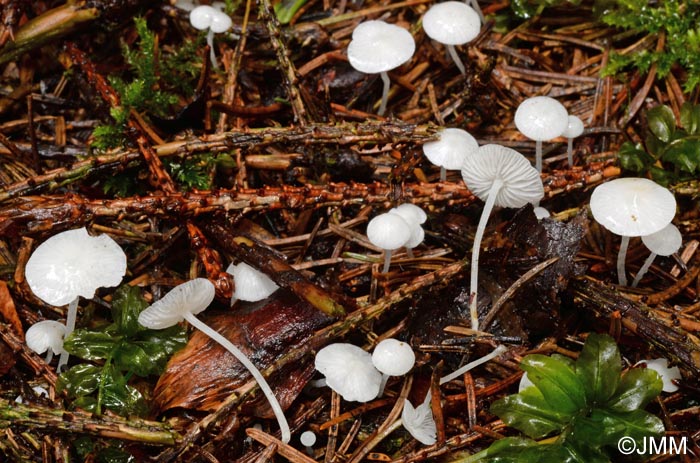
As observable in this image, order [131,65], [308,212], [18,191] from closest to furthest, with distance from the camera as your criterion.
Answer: [18,191], [308,212], [131,65]

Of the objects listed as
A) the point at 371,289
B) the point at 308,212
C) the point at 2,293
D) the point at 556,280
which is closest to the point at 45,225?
the point at 2,293

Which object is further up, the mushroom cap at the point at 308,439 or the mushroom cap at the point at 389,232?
the mushroom cap at the point at 389,232

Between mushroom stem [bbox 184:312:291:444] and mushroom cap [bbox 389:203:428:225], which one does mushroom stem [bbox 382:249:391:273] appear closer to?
mushroom cap [bbox 389:203:428:225]

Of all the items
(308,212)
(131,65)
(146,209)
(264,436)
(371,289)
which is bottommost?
(264,436)

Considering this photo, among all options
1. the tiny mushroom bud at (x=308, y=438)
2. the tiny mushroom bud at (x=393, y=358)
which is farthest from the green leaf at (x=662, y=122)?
the tiny mushroom bud at (x=308, y=438)

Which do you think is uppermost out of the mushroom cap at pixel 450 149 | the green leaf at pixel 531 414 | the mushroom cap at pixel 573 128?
the mushroom cap at pixel 450 149

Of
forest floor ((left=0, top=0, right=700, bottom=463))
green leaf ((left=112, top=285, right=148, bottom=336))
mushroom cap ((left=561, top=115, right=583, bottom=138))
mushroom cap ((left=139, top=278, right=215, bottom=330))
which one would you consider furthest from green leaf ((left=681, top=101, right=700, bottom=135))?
green leaf ((left=112, top=285, right=148, bottom=336))

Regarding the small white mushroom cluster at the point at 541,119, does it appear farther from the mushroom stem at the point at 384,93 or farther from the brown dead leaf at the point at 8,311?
the brown dead leaf at the point at 8,311

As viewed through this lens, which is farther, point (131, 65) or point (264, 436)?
point (131, 65)

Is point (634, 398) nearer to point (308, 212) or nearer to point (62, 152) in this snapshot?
point (308, 212)
